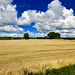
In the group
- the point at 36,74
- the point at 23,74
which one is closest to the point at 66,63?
the point at 36,74

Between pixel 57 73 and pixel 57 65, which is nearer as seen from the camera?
pixel 57 73

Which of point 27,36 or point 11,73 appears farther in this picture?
point 27,36

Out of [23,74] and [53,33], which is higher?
[53,33]

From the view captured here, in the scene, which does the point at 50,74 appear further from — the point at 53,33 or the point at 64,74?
the point at 53,33

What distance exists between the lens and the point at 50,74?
26.9ft

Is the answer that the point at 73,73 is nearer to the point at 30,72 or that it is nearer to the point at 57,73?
the point at 57,73

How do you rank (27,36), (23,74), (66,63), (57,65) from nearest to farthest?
(23,74)
(57,65)
(66,63)
(27,36)

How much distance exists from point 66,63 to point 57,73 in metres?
3.44

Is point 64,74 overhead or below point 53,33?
below

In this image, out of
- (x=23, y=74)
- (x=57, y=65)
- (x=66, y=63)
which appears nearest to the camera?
(x=23, y=74)

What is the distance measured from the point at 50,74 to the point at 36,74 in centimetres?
132

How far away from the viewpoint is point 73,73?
834 centimetres

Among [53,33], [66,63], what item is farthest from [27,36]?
[66,63]

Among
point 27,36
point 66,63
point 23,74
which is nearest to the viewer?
point 23,74
